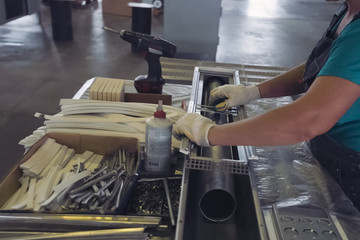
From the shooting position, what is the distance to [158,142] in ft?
3.73

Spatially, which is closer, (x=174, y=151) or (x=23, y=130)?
(x=174, y=151)

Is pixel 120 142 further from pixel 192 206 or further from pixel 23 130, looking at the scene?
pixel 23 130

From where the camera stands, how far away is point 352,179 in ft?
3.76

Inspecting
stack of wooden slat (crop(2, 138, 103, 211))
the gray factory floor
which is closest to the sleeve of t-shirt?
stack of wooden slat (crop(2, 138, 103, 211))

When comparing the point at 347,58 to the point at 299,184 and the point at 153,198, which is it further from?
the point at 153,198

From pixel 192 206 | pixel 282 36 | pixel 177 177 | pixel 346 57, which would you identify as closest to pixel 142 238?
pixel 192 206

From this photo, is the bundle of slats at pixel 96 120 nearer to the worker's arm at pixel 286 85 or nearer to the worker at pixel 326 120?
the worker at pixel 326 120

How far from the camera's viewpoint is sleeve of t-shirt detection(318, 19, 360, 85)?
2.81ft

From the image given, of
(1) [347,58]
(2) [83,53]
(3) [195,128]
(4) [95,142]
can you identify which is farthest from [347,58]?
(2) [83,53]

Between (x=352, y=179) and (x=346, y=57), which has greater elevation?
(x=346, y=57)

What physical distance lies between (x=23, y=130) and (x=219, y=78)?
2011 mm

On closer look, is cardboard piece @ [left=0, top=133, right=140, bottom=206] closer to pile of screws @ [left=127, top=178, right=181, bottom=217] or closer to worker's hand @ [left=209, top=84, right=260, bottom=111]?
pile of screws @ [left=127, top=178, right=181, bottom=217]

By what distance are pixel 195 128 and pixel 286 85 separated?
72 cm

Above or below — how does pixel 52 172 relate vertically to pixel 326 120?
below
